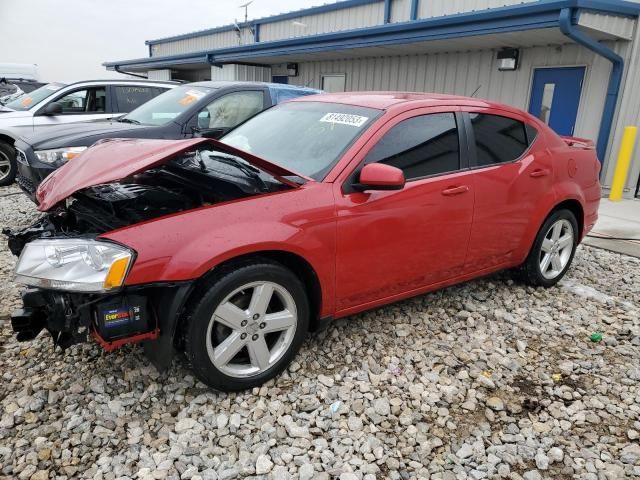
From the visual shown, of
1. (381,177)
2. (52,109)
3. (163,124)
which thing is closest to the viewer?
(381,177)

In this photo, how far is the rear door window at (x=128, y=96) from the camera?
784 cm

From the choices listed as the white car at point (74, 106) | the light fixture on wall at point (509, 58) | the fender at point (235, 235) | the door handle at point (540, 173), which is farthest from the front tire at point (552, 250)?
the white car at point (74, 106)

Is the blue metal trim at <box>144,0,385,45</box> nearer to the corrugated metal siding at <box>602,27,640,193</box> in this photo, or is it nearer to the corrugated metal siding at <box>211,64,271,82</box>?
the corrugated metal siding at <box>211,64,271,82</box>

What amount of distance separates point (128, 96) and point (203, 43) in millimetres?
15442

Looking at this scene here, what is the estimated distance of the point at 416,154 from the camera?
3199 millimetres

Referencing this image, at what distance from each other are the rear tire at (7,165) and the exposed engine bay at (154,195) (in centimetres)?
608

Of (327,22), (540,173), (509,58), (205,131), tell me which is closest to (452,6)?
(509,58)

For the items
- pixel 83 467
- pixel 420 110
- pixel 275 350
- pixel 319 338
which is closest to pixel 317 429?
pixel 275 350

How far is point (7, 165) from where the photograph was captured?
7.85 meters

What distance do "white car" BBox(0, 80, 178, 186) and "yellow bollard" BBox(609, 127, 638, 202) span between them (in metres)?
7.72

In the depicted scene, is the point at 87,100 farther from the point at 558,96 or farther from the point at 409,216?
the point at 558,96

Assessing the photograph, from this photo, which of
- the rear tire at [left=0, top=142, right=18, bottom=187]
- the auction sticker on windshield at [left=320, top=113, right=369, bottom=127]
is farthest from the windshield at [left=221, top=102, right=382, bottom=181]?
the rear tire at [left=0, top=142, right=18, bottom=187]

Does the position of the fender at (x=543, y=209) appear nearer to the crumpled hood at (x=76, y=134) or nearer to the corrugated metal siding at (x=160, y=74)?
the crumpled hood at (x=76, y=134)

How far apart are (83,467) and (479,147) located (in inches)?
124
